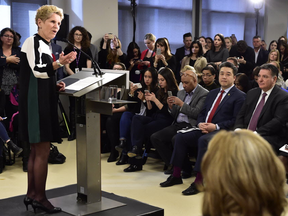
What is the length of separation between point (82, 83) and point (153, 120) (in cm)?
183

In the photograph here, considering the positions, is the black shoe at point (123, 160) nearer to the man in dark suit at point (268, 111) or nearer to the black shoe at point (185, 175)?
the black shoe at point (185, 175)

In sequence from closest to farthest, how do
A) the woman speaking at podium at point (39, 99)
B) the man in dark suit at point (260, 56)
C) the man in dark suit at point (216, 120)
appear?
the woman speaking at podium at point (39, 99) → the man in dark suit at point (216, 120) → the man in dark suit at point (260, 56)

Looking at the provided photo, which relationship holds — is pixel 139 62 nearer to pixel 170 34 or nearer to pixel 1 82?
pixel 1 82

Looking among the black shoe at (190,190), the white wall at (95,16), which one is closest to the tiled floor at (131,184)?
the black shoe at (190,190)

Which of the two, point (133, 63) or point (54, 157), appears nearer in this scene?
point (54, 157)

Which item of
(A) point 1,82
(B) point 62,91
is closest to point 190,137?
(B) point 62,91

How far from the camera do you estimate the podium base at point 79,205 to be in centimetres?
260

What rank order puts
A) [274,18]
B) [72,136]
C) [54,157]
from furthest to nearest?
[274,18] < [72,136] < [54,157]

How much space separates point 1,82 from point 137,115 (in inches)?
74.3

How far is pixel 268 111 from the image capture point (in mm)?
3357

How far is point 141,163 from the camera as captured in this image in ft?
13.8

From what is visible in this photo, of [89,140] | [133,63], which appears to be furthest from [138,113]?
[89,140]

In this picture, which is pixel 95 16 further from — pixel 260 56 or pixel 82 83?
pixel 82 83

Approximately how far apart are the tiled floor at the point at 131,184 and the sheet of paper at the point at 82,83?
117 centimetres
